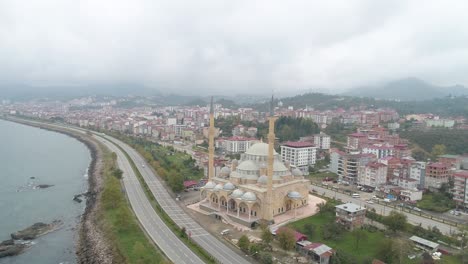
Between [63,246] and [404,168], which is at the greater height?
[404,168]

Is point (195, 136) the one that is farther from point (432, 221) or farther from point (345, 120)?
point (432, 221)

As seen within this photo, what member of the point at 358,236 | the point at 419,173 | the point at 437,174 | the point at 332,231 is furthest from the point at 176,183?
the point at 437,174

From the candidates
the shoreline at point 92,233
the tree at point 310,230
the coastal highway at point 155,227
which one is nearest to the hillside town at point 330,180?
the tree at point 310,230

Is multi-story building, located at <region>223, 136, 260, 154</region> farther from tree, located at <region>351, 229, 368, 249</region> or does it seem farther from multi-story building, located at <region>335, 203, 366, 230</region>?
tree, located at <region>351, 229, 368, 249</region>

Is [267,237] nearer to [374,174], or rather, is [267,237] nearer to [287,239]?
[287,239]

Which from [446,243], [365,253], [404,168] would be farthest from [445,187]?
[365,253]

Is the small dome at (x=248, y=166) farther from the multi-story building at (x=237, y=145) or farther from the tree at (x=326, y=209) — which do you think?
the multi-story building at (x=237, y=145)
